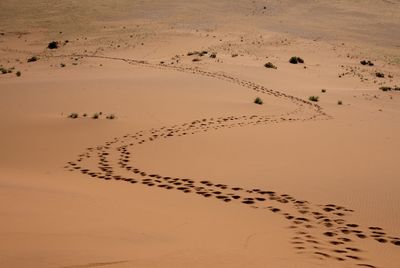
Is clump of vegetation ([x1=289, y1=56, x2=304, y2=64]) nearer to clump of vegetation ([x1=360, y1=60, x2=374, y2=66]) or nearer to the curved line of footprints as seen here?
clump of vegetation ([x1=360, y1=60, x2=374, y2=66])

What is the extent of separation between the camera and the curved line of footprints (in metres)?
5.56

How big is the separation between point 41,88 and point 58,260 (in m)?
14.2

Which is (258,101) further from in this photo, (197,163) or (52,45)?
(52,45)

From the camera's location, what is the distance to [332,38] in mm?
40250

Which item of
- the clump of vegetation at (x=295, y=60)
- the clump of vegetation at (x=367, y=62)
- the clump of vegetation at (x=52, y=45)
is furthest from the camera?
the clump of vegetation at (x=52, y=45)

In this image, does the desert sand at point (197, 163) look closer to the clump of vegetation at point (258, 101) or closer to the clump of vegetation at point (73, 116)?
the clump of vegetation at point (73, 116)

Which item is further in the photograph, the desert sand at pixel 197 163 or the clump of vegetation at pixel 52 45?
the clump of vegetation at pixel 52 45

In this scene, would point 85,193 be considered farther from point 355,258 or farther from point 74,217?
point 355,258

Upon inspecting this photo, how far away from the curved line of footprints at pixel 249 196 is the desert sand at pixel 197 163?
0.03 meters

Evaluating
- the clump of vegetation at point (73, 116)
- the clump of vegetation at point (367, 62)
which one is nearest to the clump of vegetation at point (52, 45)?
the clump of vegetation at point (367, 62)

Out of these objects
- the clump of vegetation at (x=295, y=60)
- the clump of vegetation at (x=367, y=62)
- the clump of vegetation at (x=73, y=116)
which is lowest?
the clump of vegetation at (x=367, y=62)

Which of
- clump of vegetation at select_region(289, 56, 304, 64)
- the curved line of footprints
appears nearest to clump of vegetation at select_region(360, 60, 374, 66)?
clump of vegetation at select_region(289, 56, 304, 64)

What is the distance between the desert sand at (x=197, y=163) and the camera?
5.00 m

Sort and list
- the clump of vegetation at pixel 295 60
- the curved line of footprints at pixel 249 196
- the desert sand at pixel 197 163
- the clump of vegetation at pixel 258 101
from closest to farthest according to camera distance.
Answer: the desert sand at pixel 197 163
the curved line of footprints at pixel 249 196
the clump of vegetation at pixel 258 101
the clump of vegetation at pixel 295 60
